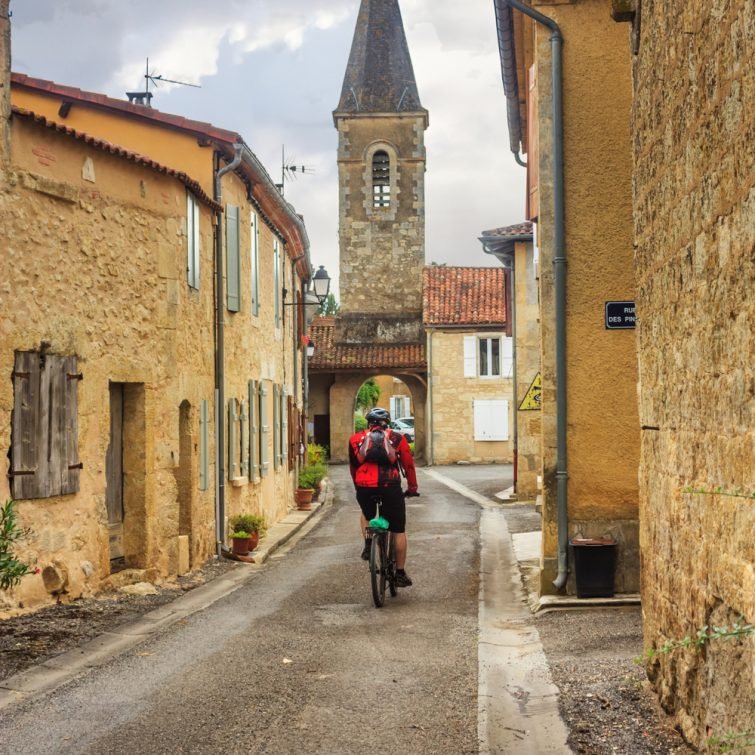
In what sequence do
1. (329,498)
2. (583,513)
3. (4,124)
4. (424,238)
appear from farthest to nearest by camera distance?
(424,238)
(329,498)
(583,513)
(4,124)

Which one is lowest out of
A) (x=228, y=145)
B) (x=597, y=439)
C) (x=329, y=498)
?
(x=329, y=498)

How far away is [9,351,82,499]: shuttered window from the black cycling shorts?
2.43 meters

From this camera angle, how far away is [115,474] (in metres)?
11.3

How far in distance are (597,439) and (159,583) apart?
4.43m

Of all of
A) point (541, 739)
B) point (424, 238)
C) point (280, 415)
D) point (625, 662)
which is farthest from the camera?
point (424, 238)

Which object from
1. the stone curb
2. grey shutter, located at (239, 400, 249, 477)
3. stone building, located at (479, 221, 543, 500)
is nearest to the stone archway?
stone building, located at (479, 221, 543, 500)

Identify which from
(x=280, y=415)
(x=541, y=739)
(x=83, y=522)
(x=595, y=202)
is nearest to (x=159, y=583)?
(x=83, y=522)

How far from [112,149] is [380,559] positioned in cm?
430

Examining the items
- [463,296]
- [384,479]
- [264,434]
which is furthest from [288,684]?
[463,296]

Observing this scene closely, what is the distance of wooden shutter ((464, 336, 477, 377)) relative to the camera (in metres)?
40.4

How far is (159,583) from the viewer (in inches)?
447

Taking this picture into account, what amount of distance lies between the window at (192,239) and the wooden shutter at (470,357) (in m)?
27.7

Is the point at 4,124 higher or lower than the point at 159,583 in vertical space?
higher

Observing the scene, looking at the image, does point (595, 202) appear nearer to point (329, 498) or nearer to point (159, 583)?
point (159, 583)
